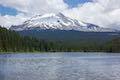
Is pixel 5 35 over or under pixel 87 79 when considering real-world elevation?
over

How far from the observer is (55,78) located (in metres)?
50.3

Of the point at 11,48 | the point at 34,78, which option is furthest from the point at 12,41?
the point at 34,78

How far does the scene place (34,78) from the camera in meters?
50.2

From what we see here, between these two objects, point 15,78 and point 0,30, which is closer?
Result: point 15,78

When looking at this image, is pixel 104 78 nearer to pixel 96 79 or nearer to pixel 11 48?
pixel 96 79

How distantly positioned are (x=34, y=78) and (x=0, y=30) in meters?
144

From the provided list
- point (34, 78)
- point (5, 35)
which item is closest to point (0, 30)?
point (5, 35)

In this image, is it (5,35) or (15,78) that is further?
(5,35)

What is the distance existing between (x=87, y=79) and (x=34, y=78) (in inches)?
301

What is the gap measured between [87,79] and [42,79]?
632 cm

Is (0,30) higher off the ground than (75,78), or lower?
higher

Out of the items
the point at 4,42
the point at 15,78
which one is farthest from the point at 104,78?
the point at 4,42

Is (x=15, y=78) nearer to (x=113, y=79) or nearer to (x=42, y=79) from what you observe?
(x=42, y=79)

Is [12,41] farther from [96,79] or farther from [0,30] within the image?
[96,79]
